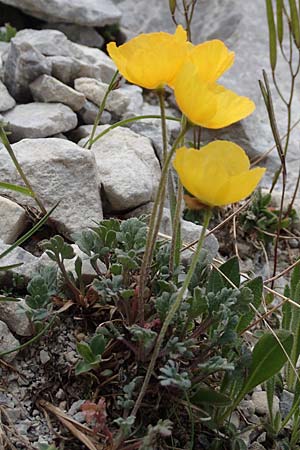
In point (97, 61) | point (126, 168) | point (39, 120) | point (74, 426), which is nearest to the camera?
point (74, 426)

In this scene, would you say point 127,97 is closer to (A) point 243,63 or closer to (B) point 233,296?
(A) point 243,63

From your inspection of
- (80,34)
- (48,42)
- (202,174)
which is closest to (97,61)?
(48,42)

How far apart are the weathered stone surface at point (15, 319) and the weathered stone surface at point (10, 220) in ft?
0.69

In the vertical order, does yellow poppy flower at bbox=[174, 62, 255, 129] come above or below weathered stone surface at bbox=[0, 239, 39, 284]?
above

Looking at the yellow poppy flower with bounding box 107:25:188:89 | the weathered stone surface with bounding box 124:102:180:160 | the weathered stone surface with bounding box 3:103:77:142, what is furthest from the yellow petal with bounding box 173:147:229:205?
the weathered stone surface with bounding box 124:102:180:160

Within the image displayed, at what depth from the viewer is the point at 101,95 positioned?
7.11 ft

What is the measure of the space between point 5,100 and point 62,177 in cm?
48

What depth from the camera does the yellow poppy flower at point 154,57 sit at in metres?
1.03

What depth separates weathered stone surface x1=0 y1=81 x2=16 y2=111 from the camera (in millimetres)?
2027

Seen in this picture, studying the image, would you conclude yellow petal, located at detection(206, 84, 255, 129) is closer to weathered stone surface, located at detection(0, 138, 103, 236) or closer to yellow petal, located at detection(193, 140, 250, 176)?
yellow petal, located at detection(193, 140, 250, 176)

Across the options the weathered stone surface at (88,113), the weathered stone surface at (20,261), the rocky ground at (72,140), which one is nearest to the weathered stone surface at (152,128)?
the rocky ground at (72,140)

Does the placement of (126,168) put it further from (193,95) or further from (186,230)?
(193,95)

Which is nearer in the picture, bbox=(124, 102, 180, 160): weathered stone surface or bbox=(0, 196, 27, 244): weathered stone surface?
bbox=(0, 196, 27, 244): weathered stone surface

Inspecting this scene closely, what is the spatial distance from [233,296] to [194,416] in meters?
0.23
